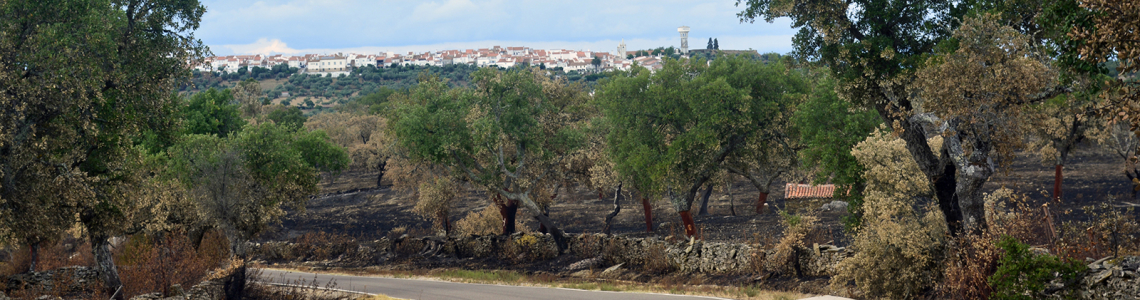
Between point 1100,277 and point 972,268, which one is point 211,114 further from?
point 1100,277

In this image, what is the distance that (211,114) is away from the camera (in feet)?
147

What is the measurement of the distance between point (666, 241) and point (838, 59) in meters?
11.3

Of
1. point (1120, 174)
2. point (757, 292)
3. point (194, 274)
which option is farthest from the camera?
point (1120, 174)

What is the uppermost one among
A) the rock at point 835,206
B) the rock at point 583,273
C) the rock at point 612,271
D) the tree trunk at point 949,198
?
the tree trunk at point 949,198

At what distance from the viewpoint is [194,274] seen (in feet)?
67.9

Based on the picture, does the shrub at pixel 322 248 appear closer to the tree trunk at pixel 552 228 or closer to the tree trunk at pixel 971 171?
the tree trunk at pixel 552 228

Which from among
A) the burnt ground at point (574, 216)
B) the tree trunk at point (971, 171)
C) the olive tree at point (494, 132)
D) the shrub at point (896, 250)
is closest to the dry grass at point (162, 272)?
the olive tree at point (494, 132)

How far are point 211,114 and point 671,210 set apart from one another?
30184mm

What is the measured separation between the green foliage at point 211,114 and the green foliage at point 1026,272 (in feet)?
136

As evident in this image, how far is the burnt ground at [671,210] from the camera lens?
33.4 metres

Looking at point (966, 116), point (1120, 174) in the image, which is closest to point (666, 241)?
point (966, 116)

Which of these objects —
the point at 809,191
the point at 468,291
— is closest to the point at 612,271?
the point at 468,291

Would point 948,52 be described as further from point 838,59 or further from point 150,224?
point 150,224

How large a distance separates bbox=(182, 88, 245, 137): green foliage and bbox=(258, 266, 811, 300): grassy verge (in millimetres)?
16506
